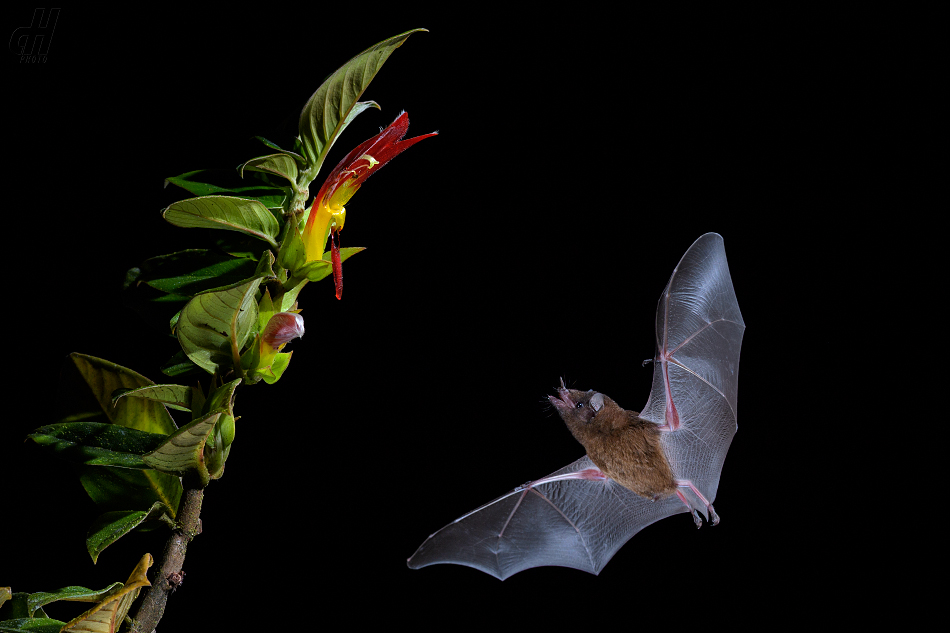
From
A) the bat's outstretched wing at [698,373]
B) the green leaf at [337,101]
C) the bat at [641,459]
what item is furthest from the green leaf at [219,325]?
the bat's outstretched wing at [698,373]

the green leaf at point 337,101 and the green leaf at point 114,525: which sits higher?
the green leaf at point 337,101

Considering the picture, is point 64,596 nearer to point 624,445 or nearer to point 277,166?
point 277,166

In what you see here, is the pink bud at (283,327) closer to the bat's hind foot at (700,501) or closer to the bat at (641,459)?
the bat at (641,459)

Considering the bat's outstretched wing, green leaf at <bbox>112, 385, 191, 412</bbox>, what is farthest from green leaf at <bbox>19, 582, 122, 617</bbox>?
the bat's outstretched wing

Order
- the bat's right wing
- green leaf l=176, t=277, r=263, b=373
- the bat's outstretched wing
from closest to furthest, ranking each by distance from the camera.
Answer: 1. green leaf l=176, t=277, r=263, b=373
2. the bat's outstretched wing
3. the bat's right wing

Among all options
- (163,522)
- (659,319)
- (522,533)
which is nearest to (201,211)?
(163,522)

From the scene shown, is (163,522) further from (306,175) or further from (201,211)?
(306,175)

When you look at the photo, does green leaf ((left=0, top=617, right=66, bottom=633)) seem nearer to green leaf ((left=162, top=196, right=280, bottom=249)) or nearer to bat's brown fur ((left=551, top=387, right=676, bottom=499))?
green leaf ((left=162, top=196, right=280, bottom=249))
